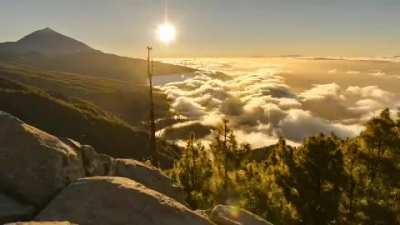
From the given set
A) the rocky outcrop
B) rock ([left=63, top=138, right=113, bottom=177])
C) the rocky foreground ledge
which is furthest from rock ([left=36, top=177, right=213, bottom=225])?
the rocky outcrop

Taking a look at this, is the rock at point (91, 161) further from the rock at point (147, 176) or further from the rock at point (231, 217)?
the rock at point (231, 217)

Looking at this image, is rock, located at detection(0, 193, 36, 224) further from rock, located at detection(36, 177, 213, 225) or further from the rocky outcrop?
the rocky outcrop

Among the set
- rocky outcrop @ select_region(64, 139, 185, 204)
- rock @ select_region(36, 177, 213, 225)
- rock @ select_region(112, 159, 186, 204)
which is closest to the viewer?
rock @ select_region(36, 177, 213, 225)

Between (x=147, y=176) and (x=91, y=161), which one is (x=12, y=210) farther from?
(x=147, y=176)

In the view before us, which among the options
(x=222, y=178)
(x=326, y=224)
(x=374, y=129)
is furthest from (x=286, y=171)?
(x=222, y=178)

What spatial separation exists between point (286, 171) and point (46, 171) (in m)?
33.4

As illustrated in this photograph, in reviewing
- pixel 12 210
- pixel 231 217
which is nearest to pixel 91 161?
pixel 12 210

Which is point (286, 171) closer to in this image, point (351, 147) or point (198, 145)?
point (351, 147)

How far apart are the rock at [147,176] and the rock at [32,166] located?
587cm

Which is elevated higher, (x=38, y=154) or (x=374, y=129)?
(x=38, y=154)

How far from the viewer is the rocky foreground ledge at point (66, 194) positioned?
18.9 meters

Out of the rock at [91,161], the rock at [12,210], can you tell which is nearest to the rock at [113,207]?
the rock at [12,210]

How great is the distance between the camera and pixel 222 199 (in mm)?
68188

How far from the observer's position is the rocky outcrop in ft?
84.7
